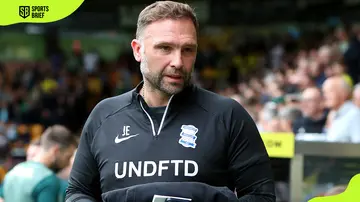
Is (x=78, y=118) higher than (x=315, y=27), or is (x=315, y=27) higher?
(x=315, y=27)

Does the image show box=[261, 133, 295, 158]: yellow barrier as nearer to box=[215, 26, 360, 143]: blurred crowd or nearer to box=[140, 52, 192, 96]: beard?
box=[215, 26, 360, 143]: blurred crowd

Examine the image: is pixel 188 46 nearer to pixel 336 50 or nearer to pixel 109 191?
pixel 109 191

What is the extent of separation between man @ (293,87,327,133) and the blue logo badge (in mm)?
4844

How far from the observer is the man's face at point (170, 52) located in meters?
3.08

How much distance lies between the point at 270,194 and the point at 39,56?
15724mm

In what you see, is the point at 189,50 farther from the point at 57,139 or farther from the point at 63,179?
the point at 63,179

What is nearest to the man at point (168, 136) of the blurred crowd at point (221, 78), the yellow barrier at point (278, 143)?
the yellow barrier at point (278, 143)

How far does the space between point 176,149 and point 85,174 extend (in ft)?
1.29

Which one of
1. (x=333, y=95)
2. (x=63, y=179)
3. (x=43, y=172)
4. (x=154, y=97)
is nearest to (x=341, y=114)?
(x=333, y=95)

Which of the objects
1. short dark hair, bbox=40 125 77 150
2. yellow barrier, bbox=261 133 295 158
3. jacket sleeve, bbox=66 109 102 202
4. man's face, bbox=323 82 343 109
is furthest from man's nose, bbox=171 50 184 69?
man's face, bbox=323 82 343 109

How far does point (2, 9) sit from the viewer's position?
3.69 metres

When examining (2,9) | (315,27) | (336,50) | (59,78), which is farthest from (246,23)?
(2,9)

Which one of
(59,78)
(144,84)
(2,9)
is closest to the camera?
(144,84)

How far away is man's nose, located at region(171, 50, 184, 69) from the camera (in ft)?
10.0
